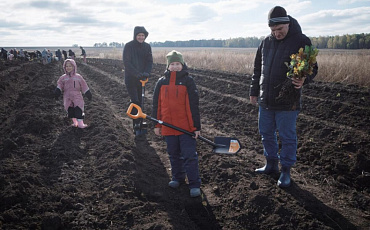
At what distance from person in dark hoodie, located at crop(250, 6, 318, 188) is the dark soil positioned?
51cm

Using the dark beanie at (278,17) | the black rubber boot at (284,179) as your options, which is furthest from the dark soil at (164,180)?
the dark beanie at (278,17)

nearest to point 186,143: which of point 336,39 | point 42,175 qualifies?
point 42,175

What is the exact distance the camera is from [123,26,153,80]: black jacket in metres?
5.30

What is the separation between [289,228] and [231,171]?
48.2 inches

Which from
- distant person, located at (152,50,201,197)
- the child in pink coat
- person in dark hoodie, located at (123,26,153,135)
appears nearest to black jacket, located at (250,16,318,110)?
distant person, located at (152,50,201,197)

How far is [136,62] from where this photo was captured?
5449 mm

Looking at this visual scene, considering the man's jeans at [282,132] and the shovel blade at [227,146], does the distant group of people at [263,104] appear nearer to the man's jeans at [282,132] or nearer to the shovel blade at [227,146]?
the man's jeans at [282,132]

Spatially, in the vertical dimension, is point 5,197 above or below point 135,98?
below

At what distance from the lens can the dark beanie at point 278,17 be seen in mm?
3012

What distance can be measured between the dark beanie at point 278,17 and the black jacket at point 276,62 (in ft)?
0.49

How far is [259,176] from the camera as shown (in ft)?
12.1

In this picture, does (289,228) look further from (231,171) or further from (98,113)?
(98,113)

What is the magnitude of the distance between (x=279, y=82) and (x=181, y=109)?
124cm

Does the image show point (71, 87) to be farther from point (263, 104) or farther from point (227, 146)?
point (263, 104)
